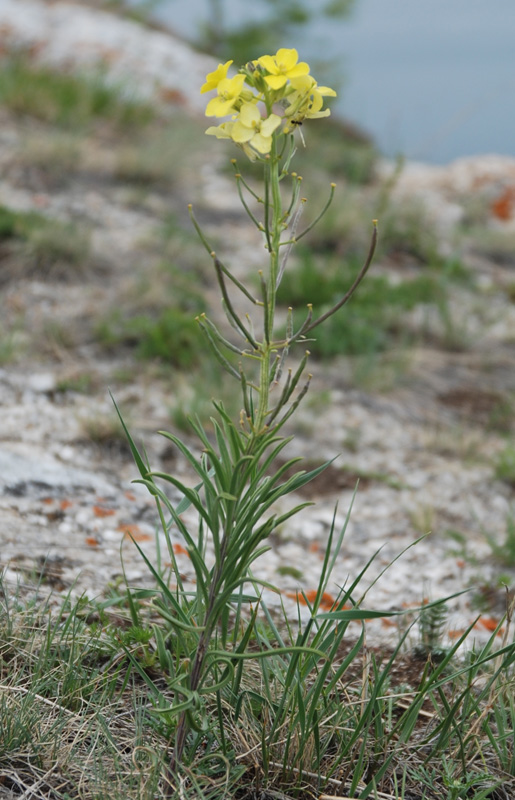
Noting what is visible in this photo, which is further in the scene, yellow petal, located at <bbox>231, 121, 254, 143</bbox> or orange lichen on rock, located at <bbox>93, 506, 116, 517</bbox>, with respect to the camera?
orange lichen on rock, located at <bbox>93, 506, 116, 517</bbox>

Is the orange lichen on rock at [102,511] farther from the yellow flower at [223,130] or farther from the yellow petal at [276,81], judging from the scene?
the yellow petal at [276,81]

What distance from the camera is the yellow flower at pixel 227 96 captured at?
126 cm

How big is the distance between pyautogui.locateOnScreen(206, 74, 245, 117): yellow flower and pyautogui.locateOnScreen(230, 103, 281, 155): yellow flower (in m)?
0.02

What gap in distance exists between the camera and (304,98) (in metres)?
1.30

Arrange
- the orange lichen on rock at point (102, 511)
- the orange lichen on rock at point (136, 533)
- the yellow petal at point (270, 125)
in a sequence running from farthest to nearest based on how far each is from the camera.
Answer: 1. the orange lichen on rock at point (102, 511)
2. the orange lichen on rock at point (136, 533)
3. the yellow petal at point (270, 125)

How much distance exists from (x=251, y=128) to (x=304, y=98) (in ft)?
0.36

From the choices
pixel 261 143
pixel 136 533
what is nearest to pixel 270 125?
pixel 261 143

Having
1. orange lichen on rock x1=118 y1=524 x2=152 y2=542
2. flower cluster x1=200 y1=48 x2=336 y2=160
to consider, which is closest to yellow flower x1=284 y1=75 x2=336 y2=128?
flower cluster x1=200 y1=48 x2=336 y2=160

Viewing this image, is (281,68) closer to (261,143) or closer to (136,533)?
(261,143)

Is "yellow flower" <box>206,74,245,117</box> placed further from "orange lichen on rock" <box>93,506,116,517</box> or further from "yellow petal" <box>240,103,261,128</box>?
"orange lichen on rock" <box>93,506,116,517</box>

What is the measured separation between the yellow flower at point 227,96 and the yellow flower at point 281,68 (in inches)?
1.8

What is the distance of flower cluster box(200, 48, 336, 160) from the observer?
Result: 1250 millimetres

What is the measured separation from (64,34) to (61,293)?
829 cm

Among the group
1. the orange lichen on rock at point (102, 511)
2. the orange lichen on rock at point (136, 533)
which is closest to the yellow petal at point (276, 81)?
the orange lichen on rock at point (136, 533)
